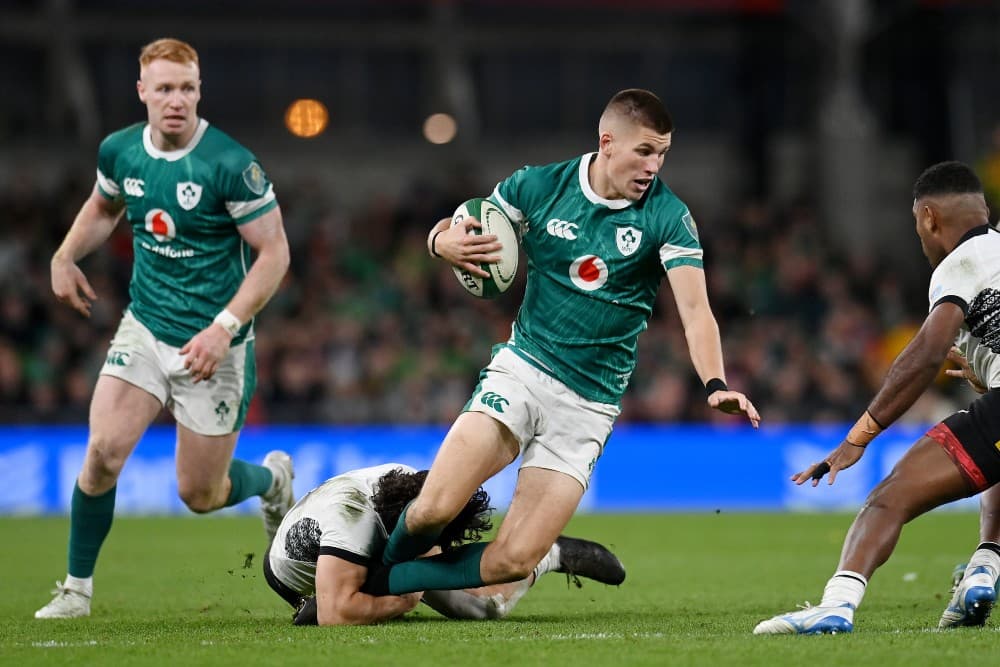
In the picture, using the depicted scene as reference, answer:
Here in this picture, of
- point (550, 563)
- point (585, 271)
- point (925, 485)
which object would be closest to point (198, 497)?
point (550, 563)

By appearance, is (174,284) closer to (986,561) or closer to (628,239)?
(628,239)

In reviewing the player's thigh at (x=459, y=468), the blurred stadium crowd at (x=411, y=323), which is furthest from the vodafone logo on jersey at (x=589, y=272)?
the blurred stadium crowd at (x=411, y=323)

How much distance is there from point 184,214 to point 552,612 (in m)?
2.85

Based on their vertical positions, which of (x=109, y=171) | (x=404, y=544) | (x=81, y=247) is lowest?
(x=404, y=544)

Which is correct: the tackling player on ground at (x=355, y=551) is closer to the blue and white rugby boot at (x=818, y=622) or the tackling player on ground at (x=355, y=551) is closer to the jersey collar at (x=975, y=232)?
the blue and white rugby boot at (x=818, y=622)

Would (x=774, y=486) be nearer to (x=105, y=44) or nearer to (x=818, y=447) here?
(x=818, y=447)

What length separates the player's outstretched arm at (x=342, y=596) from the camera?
21.0ft

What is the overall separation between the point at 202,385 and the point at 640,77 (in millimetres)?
17887

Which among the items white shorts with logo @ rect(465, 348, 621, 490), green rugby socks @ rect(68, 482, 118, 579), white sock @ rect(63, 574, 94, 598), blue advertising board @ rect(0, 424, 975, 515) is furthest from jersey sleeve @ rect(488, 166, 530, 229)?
blue advertising board @ rect(0, 424, 975, 515)

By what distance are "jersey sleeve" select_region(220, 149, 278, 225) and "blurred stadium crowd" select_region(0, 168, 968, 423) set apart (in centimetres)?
811

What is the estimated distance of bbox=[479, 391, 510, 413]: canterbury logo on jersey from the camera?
6410mm

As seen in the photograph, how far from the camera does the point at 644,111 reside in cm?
636

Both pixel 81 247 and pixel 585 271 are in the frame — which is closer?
pixel 585 271

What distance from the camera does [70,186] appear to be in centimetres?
1892
